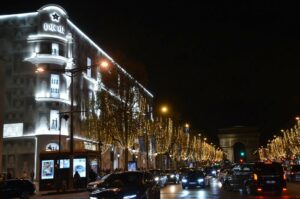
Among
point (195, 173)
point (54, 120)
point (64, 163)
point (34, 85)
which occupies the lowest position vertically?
point (195, 173)

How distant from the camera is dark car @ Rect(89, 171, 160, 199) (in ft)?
62.8

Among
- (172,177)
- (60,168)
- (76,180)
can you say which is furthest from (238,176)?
(172,177)

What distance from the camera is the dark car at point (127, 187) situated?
19.1 meters

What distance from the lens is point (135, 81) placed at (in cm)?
5994

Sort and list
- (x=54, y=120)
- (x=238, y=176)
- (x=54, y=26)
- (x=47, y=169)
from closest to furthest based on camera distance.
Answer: (x=238, y=176)
(x=47, y=169)
(x=54, y=120)
(x=54, y=26)

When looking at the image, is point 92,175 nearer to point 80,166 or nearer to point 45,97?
point 80,166

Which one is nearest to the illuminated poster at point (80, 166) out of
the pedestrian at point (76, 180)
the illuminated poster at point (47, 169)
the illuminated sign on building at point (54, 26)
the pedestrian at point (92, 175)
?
the pedestrian at point (76, 180)

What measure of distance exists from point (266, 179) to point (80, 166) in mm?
21455

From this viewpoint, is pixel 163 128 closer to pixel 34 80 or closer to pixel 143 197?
pixel 34 80

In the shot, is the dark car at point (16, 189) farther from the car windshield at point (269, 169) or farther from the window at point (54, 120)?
the window at point (54, 120)

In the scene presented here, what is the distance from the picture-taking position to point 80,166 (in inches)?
1865

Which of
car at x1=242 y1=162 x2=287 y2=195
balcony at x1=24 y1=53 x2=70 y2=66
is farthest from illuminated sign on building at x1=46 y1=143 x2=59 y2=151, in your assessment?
car at x1=242 y1=162 x2=287 y2=195

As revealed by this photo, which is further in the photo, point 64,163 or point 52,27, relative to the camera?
point 52,27

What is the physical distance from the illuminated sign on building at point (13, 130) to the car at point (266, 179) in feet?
140
